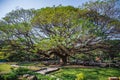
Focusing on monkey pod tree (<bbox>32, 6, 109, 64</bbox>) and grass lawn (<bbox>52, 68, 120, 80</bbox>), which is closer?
grass lawn (<bbox>52, 68, 120, 80</bbox>)

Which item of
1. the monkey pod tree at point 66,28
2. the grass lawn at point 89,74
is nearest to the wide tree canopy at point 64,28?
the monkey pod tree at point 66,28

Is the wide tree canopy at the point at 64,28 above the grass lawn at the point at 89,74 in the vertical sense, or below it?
above

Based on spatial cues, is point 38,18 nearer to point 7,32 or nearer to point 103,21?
point 7,32

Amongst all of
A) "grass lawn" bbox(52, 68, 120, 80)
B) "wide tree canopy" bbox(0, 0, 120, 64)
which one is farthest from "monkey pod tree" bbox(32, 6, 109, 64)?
"grass lawn" bbox(52, 68, 120, 80)

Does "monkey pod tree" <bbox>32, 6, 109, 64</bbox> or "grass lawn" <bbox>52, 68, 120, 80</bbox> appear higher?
"monkey pod tree" <bbox>32, 6, 109, 64</bbox>

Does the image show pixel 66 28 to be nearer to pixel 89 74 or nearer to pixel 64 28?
pixel 64 28

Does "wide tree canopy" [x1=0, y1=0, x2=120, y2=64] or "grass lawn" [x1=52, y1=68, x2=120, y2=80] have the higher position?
"wide tree canopy" [x1=0, y1=0, x2=120, y2=64]

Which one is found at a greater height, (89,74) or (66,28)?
(66,28)

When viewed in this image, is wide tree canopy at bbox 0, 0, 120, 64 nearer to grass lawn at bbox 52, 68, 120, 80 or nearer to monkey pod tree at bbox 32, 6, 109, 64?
monkey pod tree at bbox 32, 6, 109, 64

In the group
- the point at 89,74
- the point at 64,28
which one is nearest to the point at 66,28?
the point at 64,28

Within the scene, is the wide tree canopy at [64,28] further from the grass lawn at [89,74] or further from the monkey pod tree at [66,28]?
the grass lawn at [89,74]

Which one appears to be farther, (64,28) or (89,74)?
(64,28)

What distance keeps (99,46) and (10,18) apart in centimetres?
1346

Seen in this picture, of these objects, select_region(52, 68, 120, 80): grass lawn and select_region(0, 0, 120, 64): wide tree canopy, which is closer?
select_region(52, 68, 120, 80): grass lawn
